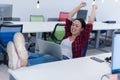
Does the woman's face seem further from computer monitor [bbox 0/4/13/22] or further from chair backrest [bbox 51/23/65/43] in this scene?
computer monitor [bbox 0/4/13/22]

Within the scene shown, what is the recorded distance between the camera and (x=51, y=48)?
2.23 m

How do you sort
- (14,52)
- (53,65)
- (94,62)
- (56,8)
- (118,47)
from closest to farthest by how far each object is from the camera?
(118,47)
(14,52)
(53,65)
(94,62)
(56,8)

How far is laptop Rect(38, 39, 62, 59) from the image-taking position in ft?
6.97

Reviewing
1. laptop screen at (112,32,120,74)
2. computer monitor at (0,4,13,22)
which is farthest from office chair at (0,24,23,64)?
laptop screen at (112,32,120,74)

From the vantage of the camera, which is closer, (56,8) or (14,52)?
(14,52)

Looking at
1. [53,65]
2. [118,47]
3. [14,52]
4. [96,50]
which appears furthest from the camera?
[96,50]

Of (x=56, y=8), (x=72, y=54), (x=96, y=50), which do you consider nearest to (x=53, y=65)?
(x=72, y=54)

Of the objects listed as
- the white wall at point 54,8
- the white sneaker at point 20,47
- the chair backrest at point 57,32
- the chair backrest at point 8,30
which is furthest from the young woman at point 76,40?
the white wall at point 54,8

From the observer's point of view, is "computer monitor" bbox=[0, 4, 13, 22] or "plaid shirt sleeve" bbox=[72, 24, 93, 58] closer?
"plaid shirt sleeve" bbox=[72, 24, 93, 58]

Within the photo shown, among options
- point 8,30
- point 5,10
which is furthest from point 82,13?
point 8,30

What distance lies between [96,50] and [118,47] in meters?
4.28

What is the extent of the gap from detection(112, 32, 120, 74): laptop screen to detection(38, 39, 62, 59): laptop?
0.77 m

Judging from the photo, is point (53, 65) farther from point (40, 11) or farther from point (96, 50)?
point (40, 11)

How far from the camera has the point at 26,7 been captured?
6.62 m
